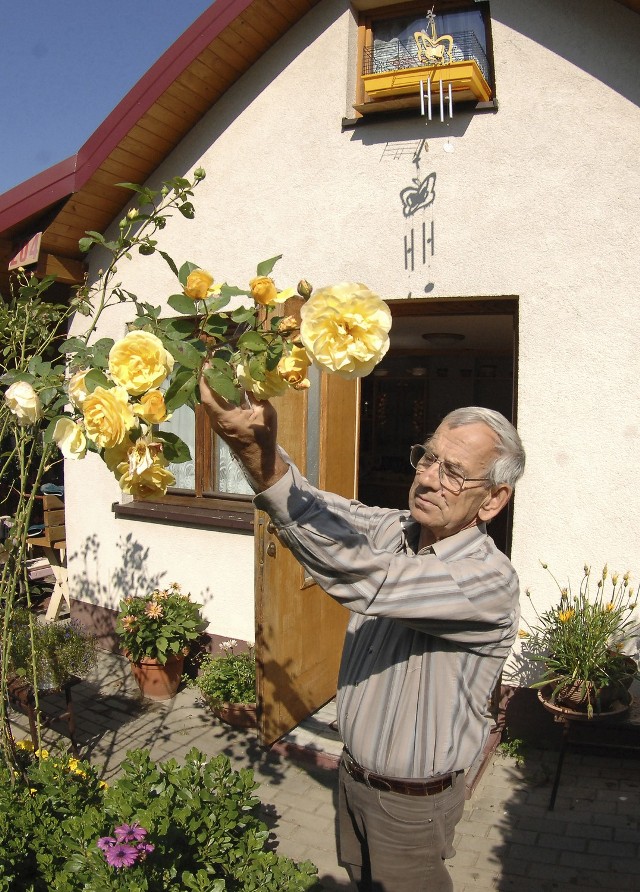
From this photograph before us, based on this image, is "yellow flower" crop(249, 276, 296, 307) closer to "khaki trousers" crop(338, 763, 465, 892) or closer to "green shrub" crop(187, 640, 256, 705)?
"khaki trousers" crop(338, 763, 465, 892)

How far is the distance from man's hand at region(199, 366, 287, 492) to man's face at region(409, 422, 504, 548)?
554mm

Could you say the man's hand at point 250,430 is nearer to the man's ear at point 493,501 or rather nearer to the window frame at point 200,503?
the man's ear at point 493,501

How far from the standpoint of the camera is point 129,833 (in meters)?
2.09

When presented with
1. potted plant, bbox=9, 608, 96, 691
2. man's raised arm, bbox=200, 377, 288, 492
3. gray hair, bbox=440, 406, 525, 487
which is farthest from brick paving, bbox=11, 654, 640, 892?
man's raised arm, bbox=200, 377, 288, 492

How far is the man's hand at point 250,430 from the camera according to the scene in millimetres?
1310

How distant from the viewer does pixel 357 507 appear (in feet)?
7.86

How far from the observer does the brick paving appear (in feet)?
10.8

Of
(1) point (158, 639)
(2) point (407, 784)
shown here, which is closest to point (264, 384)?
(2) point (407, 784)

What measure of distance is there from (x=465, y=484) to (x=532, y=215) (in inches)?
A: 112

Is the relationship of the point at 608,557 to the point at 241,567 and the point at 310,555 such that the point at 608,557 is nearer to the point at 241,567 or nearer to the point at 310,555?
the point at 241,567

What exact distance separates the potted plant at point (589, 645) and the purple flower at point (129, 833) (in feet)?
8.24

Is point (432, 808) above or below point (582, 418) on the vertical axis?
below

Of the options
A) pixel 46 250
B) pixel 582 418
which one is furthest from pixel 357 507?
pixel 46 250

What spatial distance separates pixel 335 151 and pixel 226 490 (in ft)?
8.93
